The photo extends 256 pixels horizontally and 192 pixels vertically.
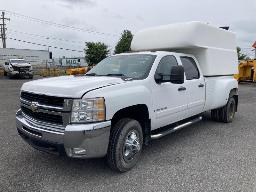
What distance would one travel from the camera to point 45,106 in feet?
12.5

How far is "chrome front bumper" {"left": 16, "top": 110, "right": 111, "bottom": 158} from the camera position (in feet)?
11.5

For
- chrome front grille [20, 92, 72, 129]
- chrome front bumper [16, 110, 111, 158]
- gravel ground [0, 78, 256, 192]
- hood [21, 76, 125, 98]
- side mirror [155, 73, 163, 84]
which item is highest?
side mirror [155, 73, 163, 84]

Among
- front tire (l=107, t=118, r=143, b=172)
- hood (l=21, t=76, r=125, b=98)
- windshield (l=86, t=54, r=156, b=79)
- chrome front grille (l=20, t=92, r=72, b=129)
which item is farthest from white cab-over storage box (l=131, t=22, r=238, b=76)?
chrome front grille (l=20, t=92, r=72, b=129)

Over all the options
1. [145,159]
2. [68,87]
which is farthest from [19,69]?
[68,87]

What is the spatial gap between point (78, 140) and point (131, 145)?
0.98 metres

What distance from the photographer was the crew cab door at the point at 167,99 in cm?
465

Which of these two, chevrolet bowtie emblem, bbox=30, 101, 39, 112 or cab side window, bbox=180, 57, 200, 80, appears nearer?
chevrolet bowtie emblem, bbox=30, 101, 39, 112

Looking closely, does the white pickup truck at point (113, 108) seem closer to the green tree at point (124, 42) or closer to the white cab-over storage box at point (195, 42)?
the white cab-over storage box at point (195, 42)

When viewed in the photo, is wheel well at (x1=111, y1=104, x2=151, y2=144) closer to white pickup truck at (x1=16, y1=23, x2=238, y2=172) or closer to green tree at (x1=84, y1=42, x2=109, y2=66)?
white pickup truck at (x1=16, y1=23, x2=238, y2=172)

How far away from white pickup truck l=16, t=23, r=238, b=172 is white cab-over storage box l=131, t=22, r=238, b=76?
0.49 m

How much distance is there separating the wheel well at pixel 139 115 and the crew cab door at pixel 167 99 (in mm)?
156

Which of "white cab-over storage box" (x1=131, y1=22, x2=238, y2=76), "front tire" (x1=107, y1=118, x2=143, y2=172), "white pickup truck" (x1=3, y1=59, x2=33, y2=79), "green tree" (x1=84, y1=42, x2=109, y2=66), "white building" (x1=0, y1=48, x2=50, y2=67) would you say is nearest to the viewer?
"front tire" (x1=107, y1=118, x2=143, y2=172)

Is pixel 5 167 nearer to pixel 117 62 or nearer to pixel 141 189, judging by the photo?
pixel 141 189

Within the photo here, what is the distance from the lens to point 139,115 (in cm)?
449
